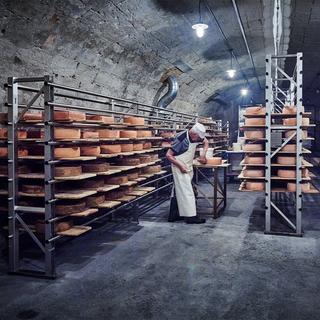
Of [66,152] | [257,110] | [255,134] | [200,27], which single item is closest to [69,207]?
[66,152]

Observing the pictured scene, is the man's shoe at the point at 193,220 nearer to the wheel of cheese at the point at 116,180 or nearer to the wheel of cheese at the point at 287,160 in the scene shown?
the wheel of cheese at the point at 116,180

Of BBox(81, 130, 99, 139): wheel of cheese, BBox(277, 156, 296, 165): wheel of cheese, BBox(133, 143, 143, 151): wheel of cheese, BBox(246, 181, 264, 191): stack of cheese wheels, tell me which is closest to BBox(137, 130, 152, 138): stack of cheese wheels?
BBox(133, 143, 143, 151): wheel of cheese

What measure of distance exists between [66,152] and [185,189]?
7.64 feet

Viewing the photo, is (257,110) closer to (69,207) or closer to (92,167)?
(92,167)

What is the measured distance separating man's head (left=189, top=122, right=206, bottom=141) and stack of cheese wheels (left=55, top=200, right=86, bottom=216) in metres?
2.23

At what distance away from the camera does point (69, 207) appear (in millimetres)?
3918

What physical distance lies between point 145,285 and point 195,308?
638mm

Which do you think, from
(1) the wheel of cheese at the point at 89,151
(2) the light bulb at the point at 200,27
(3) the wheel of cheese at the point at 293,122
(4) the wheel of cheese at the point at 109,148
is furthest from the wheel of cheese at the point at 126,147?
(2) the light bulb at the point at 200,27

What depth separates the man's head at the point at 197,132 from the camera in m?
5.57

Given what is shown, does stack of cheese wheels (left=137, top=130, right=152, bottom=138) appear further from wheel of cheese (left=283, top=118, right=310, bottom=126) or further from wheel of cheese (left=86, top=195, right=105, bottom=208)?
wheel of cheese (left=283, top=118, right=310, bottom=126)

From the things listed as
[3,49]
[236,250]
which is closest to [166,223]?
[236,250]

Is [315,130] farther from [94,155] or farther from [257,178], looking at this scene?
[94,155]

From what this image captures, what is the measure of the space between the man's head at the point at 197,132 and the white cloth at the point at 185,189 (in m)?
0.12

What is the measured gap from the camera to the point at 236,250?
14.7 feet
